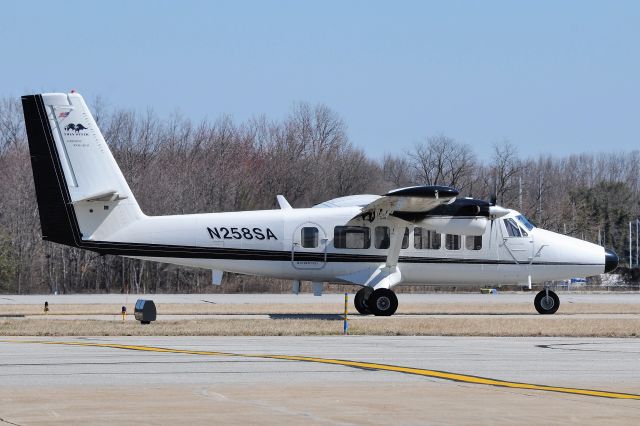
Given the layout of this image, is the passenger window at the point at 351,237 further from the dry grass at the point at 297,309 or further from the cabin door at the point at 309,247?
the dry grass at the point at 297,309

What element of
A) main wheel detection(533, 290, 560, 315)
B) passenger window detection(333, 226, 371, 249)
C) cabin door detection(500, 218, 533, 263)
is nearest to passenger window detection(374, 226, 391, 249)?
passenger window detection(333, 226, 371, 249)

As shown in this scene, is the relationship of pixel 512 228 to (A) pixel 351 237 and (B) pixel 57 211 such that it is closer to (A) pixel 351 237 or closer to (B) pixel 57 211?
(A) pixel 351 237

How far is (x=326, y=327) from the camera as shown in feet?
87.5

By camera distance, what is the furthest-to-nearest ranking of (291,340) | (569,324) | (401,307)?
(401,307), (569,324), (291,340)

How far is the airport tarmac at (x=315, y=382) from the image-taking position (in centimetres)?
1209

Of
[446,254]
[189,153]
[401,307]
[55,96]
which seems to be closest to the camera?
[55,96]

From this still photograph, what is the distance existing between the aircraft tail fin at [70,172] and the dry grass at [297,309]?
4.46m

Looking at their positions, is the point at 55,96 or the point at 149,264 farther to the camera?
the point at 149,264

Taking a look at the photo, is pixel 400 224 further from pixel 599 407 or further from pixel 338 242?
pixel 599 407

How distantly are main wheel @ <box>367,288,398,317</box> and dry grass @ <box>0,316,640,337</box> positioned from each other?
75.9 inches

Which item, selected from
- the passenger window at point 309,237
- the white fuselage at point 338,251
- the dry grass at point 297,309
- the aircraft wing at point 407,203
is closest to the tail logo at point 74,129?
the white fuselage at point 338,251

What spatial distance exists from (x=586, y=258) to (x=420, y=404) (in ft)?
72.3

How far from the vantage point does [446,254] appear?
32.8 metres

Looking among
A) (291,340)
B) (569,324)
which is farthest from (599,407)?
(569,324)
